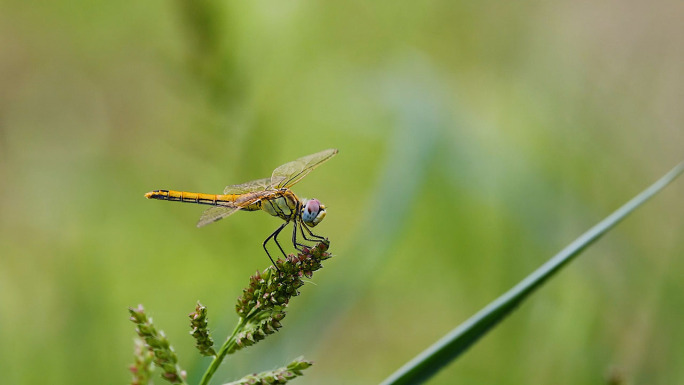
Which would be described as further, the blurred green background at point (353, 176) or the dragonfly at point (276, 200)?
the blurred green background at point (353, 176)

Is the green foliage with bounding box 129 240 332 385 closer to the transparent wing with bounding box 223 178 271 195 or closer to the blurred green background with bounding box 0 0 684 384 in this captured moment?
the blurred green background with bounding box 0 0 684 384

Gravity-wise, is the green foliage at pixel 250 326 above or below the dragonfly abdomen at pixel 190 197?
below

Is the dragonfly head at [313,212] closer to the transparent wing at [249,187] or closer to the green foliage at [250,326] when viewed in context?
the transparent wing at [249,187]

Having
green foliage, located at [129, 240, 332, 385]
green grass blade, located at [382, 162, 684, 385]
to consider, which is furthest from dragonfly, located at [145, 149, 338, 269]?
green grass blade, located at [382, 162, 684, 385]

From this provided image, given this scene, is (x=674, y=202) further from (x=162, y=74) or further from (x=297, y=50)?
(x=162, y=74)

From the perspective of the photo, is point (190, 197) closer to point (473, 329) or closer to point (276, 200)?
point (276, 200)

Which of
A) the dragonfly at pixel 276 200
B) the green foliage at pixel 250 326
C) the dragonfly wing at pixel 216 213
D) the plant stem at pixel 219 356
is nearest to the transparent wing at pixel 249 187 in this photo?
the dragonfly at pixel 276 200

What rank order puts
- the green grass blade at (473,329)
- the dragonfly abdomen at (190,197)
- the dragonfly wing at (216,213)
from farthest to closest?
the dragonfly abdomen at (190,197) < the dragonfly wing at (216,213) < the green grass blade at (473,329)

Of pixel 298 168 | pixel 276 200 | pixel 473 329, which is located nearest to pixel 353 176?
pixel 298 168
